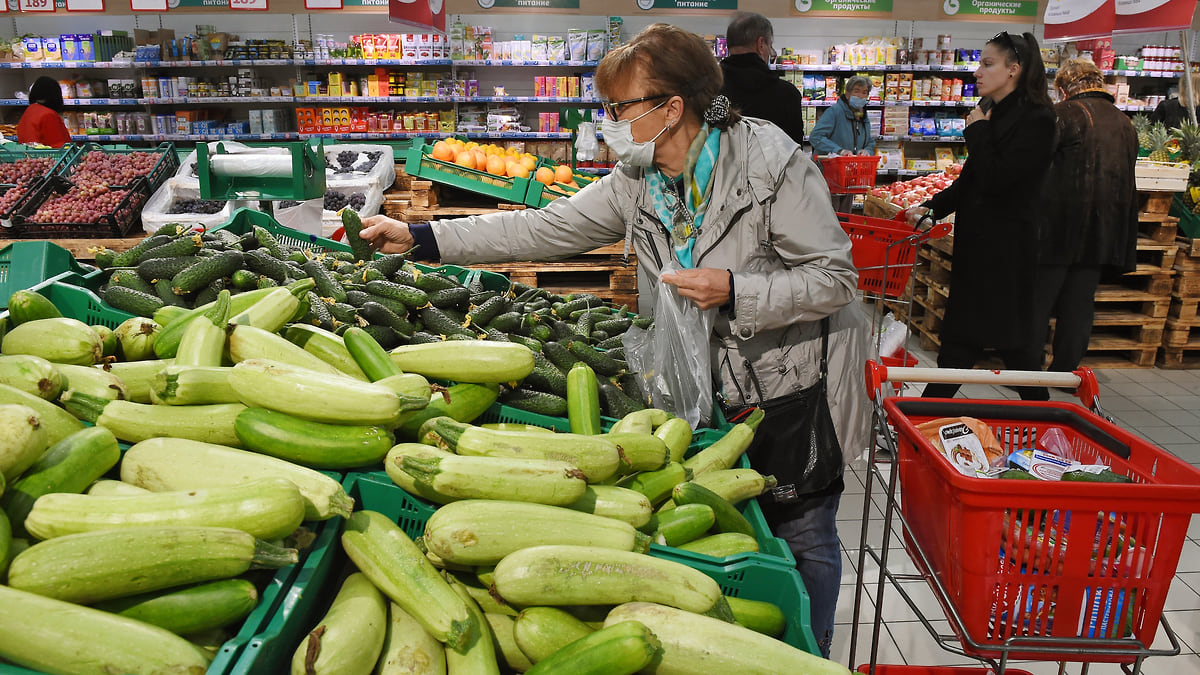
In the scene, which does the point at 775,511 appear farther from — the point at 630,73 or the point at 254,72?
the point at 254,72

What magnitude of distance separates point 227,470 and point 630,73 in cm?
130

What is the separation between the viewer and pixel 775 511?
2.13 meters

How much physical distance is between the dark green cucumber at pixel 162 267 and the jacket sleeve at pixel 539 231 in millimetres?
687

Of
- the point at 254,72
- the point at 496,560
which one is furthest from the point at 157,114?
the point at 496,560

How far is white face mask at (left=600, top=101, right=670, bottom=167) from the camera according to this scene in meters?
1.98

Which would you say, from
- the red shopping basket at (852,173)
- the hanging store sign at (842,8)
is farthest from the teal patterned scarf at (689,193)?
the hanging store sign at (842,8)

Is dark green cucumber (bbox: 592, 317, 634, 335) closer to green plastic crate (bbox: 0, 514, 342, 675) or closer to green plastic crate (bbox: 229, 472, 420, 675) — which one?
green plastic crate (bbox: 229, 472, 420, 675)

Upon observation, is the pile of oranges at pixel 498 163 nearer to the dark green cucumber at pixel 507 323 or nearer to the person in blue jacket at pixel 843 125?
the dark green cucumber at pixel 507 323

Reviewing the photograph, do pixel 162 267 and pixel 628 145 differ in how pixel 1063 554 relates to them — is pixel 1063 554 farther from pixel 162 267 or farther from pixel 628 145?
pixel 162 267

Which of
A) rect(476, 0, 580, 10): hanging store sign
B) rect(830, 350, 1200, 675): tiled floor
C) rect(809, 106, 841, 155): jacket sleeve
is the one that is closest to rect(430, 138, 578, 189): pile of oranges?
rect(830, 350, 1200, 675): tiled floor

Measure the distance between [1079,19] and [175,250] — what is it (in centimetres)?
729

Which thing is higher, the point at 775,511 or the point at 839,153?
the point at 839,153

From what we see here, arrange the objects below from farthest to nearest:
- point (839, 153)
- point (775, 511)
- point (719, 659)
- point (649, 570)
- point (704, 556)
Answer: point (839, 153), point (775, 511), point (704, 556), point (649, 570), point (719, 659)

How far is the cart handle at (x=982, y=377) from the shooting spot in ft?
5.49
